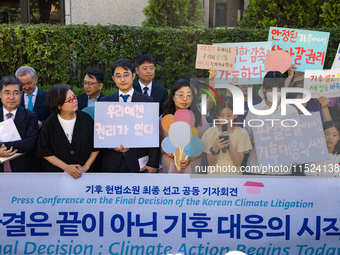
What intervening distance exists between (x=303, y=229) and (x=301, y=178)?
0.44 metres

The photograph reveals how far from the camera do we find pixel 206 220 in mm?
2812

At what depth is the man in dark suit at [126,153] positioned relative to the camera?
308 centimetres

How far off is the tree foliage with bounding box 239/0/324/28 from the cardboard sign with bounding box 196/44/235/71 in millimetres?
3401

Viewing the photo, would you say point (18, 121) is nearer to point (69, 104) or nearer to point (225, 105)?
point (69, 104)

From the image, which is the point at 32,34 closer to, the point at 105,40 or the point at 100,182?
the point at 105,40

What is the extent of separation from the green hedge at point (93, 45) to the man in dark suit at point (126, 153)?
302 centimetres

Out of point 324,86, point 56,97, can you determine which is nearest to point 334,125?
point 324,86

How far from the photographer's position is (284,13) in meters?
6.72

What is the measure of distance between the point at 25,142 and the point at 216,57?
7.14 ft

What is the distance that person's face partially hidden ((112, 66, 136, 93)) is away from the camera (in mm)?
3309

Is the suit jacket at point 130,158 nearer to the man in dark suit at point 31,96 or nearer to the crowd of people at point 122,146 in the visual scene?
the crowd of people at point 122,146

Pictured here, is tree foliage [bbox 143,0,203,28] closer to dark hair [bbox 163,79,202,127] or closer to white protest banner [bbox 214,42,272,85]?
white protest banner [bbox 214,42,272,85]

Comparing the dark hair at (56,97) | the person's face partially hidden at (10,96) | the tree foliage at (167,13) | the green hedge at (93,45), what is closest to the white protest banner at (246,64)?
the dark hair at (56,97)

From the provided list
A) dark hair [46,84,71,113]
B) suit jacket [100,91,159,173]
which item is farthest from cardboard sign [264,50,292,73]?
dark hair [46,84,71,113]
